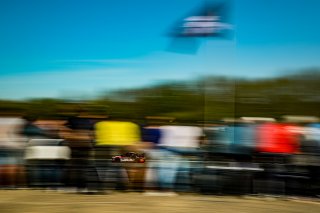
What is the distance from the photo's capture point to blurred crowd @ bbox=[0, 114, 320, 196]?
8.38 metres

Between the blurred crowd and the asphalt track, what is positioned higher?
the blurred crowd

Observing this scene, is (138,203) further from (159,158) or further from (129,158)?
(159,158)

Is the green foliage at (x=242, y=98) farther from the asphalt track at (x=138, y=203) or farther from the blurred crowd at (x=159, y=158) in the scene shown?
the asphalt track at (x=138, y=203)

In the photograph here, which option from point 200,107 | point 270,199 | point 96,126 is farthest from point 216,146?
point 200,107

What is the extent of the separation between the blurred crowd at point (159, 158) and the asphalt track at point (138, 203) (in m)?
0.31

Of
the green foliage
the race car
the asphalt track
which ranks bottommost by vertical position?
the asphalt track

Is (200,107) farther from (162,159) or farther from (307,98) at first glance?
(162,159)

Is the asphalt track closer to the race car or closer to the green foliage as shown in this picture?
the race car

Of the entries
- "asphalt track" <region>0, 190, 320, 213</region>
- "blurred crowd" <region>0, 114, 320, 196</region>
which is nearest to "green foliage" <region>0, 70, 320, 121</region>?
"blurred crowd" <region>0, 114, 320, 196</region>

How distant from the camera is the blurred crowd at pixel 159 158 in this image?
838cm

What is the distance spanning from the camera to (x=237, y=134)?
8.43m

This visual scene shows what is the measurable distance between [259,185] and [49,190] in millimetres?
3389

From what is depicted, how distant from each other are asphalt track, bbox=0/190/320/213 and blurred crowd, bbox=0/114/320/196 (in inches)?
12.2

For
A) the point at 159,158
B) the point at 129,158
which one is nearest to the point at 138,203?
the point at 129,158
